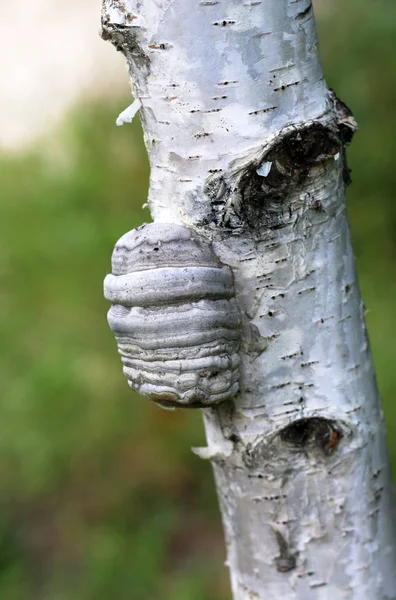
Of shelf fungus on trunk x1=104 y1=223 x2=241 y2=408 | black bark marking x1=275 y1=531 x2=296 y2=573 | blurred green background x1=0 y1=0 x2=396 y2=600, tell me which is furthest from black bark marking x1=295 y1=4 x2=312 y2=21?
blurred green background x1=0 y1=0 x2=396 y2=600

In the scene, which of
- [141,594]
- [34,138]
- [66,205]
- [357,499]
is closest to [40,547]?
[141,594]

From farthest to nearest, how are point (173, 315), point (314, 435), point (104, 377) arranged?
point (104, 377), point (314, 435), point (173, 315)

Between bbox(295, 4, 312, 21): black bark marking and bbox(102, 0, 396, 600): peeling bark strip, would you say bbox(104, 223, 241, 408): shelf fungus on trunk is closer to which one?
bbox(102, 0, 396, 600): peeling bark strip

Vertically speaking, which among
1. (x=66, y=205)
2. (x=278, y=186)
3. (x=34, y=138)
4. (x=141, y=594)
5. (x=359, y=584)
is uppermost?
(x=34, y=138)

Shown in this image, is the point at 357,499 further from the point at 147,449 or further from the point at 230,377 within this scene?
the point at 147,449

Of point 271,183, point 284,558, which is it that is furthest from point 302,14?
point 284,558

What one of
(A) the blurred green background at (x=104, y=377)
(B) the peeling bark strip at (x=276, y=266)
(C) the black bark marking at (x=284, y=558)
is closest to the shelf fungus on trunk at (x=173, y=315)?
(B) the peeling bark strip at (x=276, y=266)

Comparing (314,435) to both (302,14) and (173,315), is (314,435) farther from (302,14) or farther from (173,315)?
(302,14)
